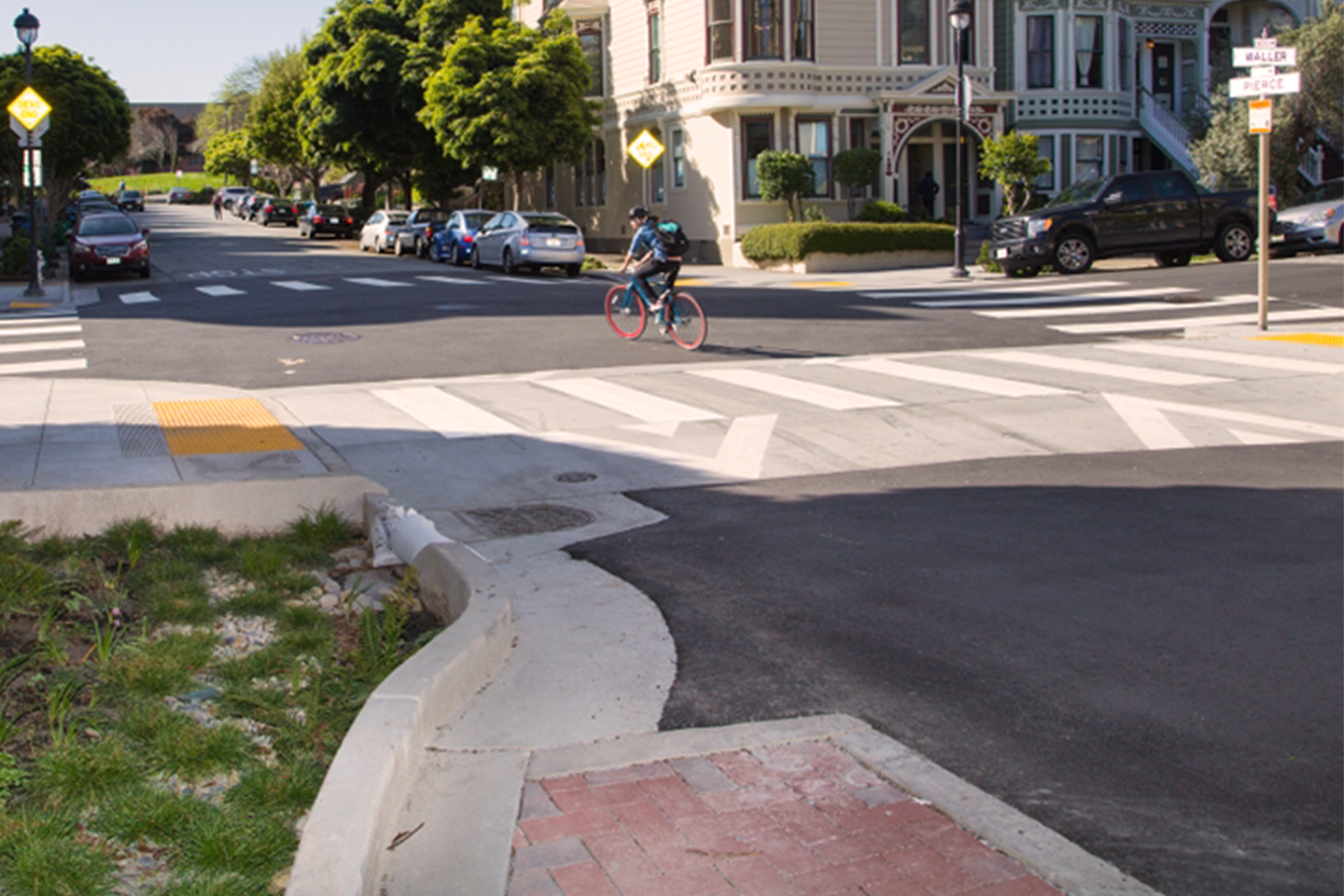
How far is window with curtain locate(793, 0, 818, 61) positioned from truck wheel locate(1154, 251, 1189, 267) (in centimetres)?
1120

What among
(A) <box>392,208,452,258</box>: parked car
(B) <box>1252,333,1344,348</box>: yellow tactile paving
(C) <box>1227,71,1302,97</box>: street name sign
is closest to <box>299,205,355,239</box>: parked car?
(A) <box>392,208,452,258</box>: parked car

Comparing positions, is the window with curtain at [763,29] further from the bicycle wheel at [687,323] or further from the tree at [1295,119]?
the bicycle wheel at [687,323]

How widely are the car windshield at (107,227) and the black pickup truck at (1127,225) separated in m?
18.8

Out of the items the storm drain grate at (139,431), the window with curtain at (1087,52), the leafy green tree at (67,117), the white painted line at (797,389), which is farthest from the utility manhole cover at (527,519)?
the leafy green tree at (67,117)

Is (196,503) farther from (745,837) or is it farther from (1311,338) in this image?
(1311,338)

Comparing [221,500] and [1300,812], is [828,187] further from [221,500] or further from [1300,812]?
[1300,812]

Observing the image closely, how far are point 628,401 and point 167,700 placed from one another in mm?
7819

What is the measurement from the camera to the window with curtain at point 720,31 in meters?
34.5

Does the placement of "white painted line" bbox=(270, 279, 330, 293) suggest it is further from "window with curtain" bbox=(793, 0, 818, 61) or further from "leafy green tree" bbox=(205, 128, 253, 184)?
"leafy green tree" bbox=(205, 128, 253, 184)

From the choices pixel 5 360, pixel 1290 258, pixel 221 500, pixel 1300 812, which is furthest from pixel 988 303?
pixel 1300 812

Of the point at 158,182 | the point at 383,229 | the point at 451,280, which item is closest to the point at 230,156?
the point at 158,182

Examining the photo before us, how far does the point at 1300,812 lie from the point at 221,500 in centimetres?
518

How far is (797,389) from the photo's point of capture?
13.0m

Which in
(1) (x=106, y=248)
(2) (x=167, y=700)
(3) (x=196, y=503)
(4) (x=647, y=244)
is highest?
(1) (x=106, y=248)
